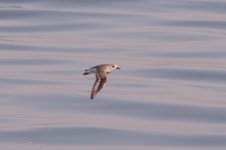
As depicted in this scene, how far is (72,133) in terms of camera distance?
60.3 ft

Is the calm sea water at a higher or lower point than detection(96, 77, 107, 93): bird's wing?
higher

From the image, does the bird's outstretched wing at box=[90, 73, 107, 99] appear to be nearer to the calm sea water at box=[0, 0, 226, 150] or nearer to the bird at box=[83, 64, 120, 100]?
the bird at box=[83, 64, 120, 100]

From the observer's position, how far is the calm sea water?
722 inches

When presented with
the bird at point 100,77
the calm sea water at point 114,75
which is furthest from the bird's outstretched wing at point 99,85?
the calm sea water at point 114,75

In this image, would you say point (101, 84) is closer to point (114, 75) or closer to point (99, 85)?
point (99, 85)

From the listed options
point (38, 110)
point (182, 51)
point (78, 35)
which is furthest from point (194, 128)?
point (78, 35)

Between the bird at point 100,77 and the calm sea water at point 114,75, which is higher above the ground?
the calm sea water at point 114,75

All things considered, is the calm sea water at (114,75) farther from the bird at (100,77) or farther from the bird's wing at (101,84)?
the bird's wing at (101,84)

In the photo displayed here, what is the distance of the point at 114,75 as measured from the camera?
78.0 ft

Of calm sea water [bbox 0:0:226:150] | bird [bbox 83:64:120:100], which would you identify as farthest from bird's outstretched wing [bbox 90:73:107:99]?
calm sea water [bbox 0:0:226:150]

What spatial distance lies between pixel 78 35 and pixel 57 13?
3474 mm

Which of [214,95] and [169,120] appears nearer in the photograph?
[169,120]

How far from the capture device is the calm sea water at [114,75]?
722 inches

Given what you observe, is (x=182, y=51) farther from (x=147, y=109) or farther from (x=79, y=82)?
(x=147, y=109)
